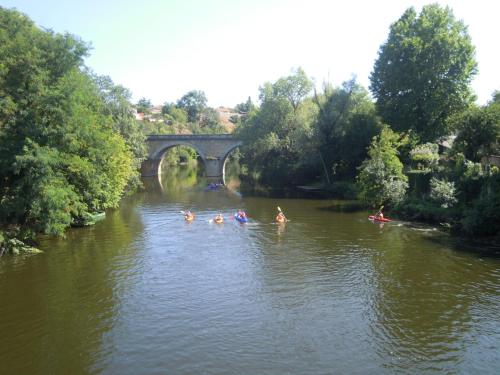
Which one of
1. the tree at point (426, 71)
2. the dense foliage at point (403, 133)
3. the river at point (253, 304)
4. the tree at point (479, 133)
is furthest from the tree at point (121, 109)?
the tree at point (479, 133)

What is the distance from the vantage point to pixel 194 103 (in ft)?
465

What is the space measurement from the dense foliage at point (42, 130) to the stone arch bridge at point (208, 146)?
149 ft

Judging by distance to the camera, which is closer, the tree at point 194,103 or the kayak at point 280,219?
the kayak at point 280,219

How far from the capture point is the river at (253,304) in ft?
44.8

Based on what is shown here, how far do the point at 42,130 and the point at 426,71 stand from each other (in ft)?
107

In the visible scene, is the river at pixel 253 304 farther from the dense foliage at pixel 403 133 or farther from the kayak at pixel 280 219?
the dense foliage at pixel 403 133

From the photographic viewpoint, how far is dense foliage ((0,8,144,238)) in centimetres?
2372

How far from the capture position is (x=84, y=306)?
17750 millimetres

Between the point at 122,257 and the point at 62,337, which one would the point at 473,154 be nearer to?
the point at 122,257

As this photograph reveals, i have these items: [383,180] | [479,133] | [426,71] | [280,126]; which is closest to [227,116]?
[280,126]

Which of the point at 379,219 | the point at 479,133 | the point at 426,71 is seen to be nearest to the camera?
the point at 379,219

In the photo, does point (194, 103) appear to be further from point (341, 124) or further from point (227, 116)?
point (341, 124)

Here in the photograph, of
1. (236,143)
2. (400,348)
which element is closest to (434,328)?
(400,348)

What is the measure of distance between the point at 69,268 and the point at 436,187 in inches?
926
